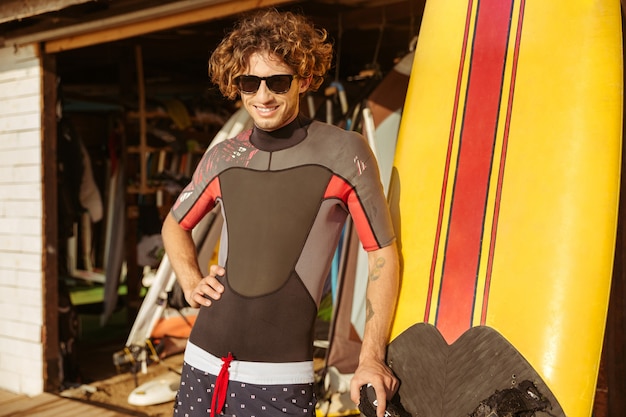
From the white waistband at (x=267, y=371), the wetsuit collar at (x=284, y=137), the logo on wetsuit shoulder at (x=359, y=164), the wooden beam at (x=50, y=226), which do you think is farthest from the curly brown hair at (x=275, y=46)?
the wooden beam at (x=50, y=226)

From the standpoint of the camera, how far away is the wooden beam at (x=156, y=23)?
3021 millimetres

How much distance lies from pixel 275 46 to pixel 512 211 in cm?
87

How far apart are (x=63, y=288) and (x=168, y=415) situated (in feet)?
4.16

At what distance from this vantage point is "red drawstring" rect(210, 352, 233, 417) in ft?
5.64

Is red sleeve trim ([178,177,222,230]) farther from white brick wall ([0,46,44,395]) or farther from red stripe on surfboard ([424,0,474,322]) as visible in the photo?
white brick wall ([0,46,44,395])

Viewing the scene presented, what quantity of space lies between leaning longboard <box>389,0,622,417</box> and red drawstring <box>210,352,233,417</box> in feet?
1.63

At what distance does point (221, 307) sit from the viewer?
1.79 metres

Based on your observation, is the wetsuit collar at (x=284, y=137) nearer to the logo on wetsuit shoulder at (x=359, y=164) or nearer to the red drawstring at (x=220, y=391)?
the logo on wetsuit shoulder at (x=359, y=164)

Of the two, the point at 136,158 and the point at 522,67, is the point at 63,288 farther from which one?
the point at 522,67

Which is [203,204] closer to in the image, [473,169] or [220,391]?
[220,391]

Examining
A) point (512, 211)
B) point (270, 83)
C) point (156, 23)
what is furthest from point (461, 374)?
point (156, 23)

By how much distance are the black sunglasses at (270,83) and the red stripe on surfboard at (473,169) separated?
64 cm

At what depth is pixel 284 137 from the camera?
1.82 meters

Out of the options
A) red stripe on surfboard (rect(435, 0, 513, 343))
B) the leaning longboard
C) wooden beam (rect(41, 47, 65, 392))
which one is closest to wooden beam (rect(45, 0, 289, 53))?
wooden beam (rect(41, 47, 65, 392))
